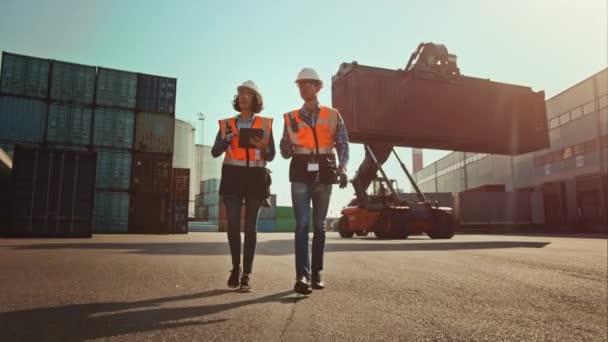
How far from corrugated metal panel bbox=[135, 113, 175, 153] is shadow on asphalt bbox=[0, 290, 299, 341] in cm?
2168

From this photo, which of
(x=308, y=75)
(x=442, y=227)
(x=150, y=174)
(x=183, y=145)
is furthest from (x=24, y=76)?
(x=183, y=145)

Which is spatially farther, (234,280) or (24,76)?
(24,76)

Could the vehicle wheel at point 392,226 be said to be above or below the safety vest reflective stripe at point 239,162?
below

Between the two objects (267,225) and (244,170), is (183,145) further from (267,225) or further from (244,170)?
(244,170)

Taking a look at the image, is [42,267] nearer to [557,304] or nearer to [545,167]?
[557,304]

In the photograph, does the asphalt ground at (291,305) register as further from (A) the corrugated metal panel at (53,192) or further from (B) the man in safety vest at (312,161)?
(A) the corrugated metal panel at (53,192)

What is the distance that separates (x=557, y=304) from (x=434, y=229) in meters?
15.4

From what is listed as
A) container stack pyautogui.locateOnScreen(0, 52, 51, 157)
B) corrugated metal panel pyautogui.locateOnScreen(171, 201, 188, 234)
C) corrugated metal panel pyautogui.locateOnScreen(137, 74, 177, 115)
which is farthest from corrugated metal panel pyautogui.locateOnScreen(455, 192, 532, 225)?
container stack pyautogui.locateOnScreen(0, 52, 51, 157)

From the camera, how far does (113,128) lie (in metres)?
22.7

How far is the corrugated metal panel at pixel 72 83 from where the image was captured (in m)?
21.7

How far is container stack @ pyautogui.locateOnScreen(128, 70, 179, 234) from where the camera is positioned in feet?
75.8

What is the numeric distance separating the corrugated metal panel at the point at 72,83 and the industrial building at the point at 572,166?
30337mm

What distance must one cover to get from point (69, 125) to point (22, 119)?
6.44 ft

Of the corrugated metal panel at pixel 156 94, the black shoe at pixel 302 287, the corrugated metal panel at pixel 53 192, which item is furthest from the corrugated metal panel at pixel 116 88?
the black shoe at pixel 302 287
